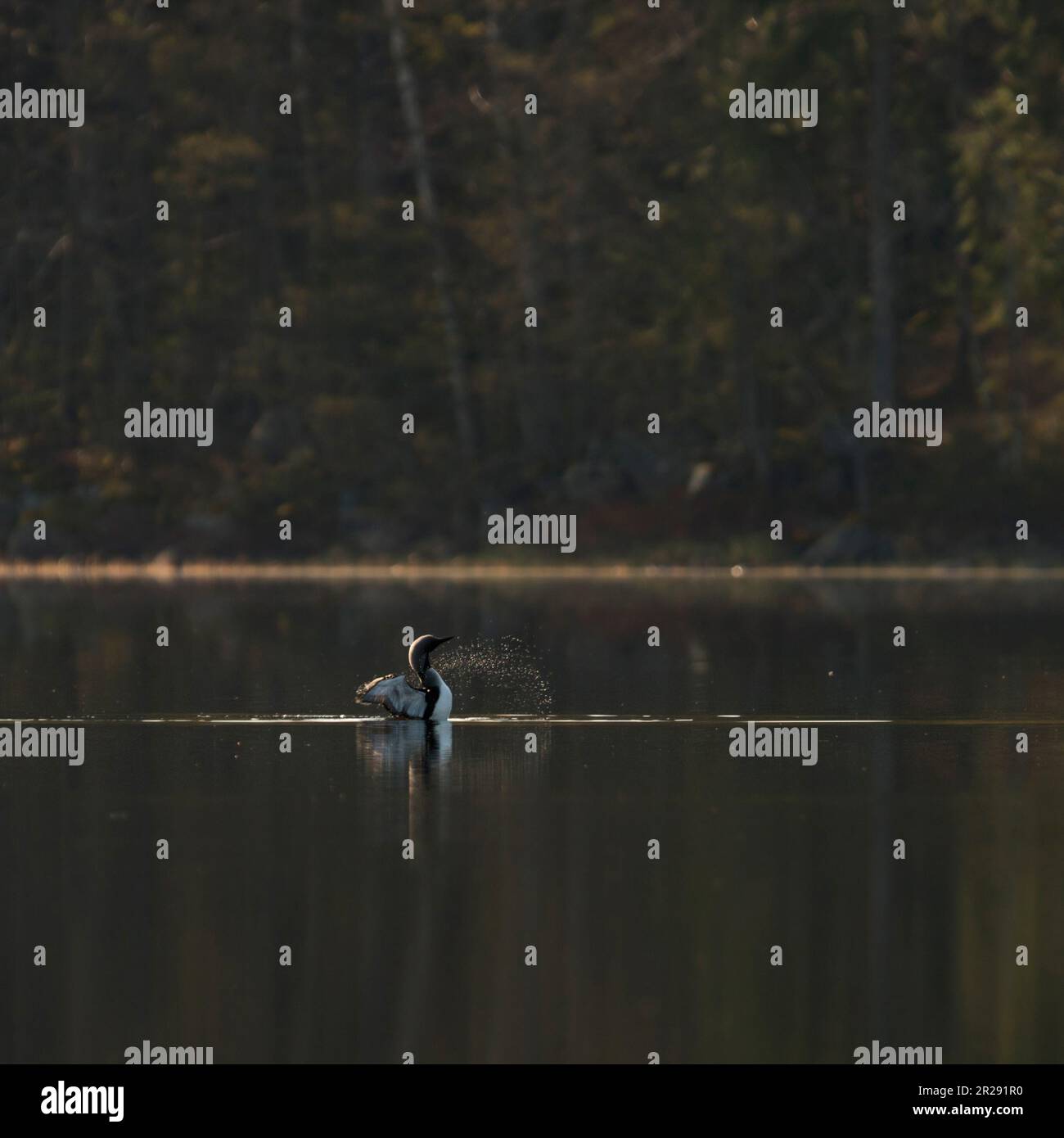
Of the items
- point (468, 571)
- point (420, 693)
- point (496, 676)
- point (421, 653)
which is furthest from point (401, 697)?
point (468, 571)

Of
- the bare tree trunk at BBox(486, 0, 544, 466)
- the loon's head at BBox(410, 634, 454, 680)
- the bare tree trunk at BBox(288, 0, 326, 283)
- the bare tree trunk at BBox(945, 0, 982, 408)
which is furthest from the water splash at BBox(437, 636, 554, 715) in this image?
the bare tree trunk at BBox(288, 0, 326, 283)

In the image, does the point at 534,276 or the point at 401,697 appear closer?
the point at 401,697

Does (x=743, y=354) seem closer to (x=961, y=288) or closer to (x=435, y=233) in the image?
(x=961, y=288)

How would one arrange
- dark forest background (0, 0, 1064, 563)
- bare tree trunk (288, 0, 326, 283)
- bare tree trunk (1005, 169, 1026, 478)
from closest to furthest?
bare tree trunk (1005, 169, 1026, 478), dark forest background (0, 0, 1064, 563), bare tree trunk (288, 0, 326, 283)

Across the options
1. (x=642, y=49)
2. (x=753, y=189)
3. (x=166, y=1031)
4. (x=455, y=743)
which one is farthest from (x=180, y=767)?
(x=642, y=49)

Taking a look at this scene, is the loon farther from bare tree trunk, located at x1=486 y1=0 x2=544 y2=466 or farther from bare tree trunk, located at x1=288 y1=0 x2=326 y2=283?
bare tree trunk, located at x1=288 y1=0 x2=326 y2=283

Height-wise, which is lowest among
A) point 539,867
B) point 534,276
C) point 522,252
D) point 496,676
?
point 539,867

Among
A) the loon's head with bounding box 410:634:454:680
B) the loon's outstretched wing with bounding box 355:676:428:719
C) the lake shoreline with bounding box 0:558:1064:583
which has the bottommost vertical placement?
the loon's outstretched wing with bounding box 355:676:428:719

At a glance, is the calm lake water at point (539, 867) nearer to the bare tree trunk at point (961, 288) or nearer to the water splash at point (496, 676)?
the water splash at point (496, 676)
